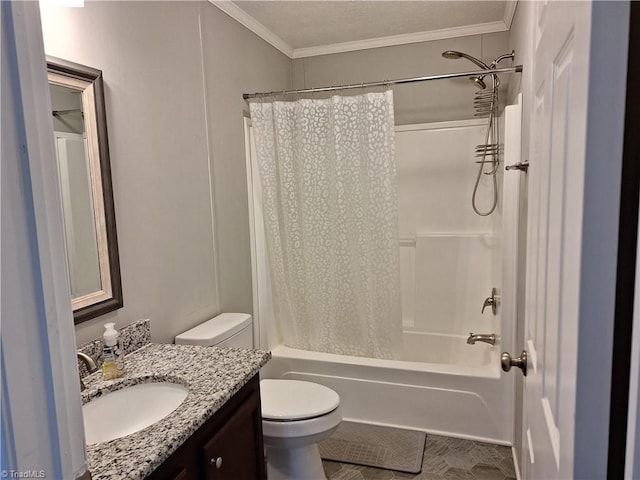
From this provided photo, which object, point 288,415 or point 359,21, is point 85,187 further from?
point 359,21

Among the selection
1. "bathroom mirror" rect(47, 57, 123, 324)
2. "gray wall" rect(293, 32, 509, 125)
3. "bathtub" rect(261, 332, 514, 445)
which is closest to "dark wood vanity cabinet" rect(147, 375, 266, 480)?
"bathroom mirror" rect(47, 57, 123, 324)

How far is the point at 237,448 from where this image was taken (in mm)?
1440

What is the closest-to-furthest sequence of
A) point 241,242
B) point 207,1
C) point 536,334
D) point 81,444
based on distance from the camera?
point 81,444, point 536,334, point 207,1, point 241,242

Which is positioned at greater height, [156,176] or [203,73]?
[203,73]

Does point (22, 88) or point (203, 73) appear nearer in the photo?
point (22, 88)

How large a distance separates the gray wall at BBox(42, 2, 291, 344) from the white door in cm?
146

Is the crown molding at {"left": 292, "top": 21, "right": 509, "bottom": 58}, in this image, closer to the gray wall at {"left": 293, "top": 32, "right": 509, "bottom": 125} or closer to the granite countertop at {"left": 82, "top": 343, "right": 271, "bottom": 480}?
the gray wall at {"left": 293, "top": 32, "right": 509, "bottom": 125}

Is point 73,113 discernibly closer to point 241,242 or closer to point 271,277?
point 241,242

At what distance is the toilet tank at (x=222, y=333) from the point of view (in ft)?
6.50

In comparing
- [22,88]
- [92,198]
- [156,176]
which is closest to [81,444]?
[22,88]

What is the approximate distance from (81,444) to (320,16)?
267 centimetres

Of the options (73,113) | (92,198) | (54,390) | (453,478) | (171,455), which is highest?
(73,113)

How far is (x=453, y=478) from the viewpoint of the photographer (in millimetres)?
2137

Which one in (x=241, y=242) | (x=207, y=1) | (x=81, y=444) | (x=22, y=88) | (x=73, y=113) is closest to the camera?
(x=22, y=88)
